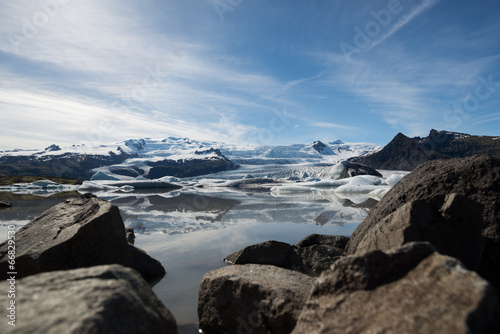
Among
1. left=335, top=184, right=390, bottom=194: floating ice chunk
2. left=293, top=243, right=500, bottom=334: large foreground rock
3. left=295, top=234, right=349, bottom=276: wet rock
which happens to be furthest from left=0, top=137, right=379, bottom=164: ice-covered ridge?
left=293, top=243, right=500, bottom=334: large foreground rock

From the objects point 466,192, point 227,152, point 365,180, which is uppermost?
point 227,152

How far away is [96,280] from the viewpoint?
1.88m

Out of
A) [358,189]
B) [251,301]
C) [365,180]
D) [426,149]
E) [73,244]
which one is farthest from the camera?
[426,149]

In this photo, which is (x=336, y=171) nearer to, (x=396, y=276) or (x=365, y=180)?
(x=365, y=180)

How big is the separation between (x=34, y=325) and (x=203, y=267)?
3.41 metres

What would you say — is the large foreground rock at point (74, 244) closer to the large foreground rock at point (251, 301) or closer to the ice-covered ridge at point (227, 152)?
the large foreground rock at point (251, 301)

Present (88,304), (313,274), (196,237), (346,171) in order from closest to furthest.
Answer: (88,304) → (313,274) → (196,237) → (346,171)

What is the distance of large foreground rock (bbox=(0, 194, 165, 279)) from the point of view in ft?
11.7

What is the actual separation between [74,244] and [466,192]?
5017mm

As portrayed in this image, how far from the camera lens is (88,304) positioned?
165cm

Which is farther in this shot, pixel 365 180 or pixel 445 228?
pixel 365 180

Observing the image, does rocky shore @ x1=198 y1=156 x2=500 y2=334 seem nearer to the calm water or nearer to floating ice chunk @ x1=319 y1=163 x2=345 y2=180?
the calm water

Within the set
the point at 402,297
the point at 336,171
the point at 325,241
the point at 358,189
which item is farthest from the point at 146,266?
the point at 336,171

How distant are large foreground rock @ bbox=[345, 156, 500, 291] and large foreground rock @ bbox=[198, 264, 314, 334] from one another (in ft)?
4.59
